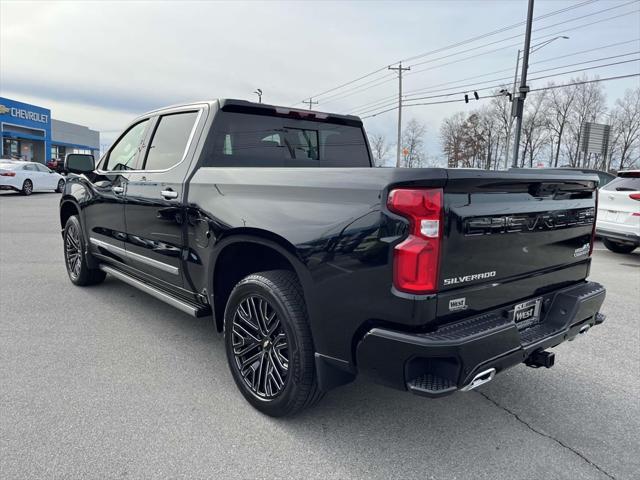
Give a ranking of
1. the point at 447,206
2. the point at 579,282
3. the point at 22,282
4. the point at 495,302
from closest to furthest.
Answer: the point at 447,206 < the point at 495,302 < the point at 579,282 < the point at 22,282

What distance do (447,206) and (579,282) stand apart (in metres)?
1.62

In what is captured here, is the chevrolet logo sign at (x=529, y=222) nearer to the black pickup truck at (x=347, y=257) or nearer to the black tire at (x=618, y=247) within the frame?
the black pickup truck at (x=347, y=257)

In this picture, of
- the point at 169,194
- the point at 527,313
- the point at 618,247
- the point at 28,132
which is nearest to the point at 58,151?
the point at 28,132

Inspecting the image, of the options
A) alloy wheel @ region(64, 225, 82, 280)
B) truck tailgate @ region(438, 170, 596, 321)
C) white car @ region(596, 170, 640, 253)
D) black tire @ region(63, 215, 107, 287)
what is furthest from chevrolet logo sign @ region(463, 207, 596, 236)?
white car @ region(596, 170, 640, 253)

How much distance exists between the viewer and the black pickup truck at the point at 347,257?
2.16m

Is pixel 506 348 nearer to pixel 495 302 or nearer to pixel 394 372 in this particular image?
pixel 495 302

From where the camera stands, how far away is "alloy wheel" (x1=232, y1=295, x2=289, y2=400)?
2.80 m

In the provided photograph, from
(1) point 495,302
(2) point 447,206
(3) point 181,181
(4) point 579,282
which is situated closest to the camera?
(2) point 447,206

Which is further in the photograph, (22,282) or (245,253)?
(22,282)

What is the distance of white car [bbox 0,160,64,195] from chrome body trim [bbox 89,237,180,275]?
51.4 ft

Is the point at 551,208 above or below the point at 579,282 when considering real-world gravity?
above

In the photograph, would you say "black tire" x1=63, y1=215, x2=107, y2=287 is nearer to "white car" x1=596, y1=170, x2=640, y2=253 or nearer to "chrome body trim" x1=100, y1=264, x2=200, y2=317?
"chrome body trim" x1=100, y1=264, x2=200, y2=317

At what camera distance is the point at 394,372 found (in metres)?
2.20

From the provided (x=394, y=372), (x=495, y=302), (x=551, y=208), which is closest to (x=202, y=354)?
(x=394, y=372)
